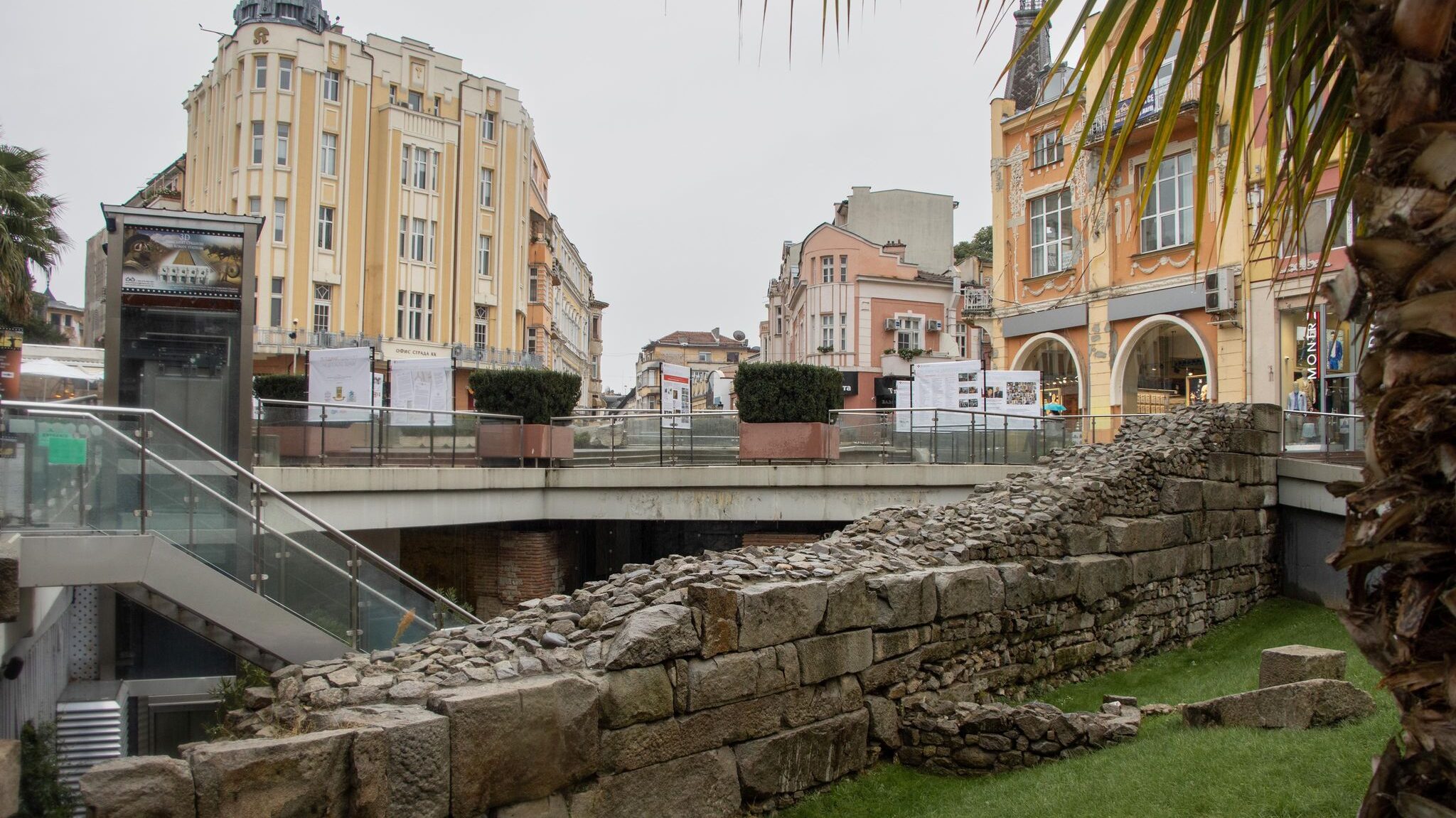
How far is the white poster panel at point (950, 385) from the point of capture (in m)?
20.1

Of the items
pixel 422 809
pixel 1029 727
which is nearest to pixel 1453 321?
pixel 422 809

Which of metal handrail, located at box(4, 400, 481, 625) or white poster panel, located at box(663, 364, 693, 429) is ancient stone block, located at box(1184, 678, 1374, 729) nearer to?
metal handrail, located at box(4, 400, 481, 625)

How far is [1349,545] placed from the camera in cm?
286

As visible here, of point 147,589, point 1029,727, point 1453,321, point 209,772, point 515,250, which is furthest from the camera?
point 515,250

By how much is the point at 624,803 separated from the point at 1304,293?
20984mm

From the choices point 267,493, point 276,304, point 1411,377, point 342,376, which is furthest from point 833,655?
point 276,304

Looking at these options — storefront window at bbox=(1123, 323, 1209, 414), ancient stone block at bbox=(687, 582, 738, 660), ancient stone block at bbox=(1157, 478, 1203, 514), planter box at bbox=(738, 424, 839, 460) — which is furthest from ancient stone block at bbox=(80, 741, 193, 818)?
storefront window at bbox=(1123, 323, 1209, 414)

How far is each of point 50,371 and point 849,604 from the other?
16.4 m

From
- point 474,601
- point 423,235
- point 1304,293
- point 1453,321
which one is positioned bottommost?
point 474,601

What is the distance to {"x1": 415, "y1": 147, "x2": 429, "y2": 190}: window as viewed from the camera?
40375mm

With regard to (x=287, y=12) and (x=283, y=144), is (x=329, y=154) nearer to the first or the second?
(x=283, y=144)

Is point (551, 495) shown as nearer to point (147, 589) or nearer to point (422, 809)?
point (147, 589)

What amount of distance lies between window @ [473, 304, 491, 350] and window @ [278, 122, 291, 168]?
8.86m

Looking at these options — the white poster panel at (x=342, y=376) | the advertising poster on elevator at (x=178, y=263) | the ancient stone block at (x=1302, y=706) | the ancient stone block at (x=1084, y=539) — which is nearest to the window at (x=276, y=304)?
the white poster panel at (x=342, y=376)
